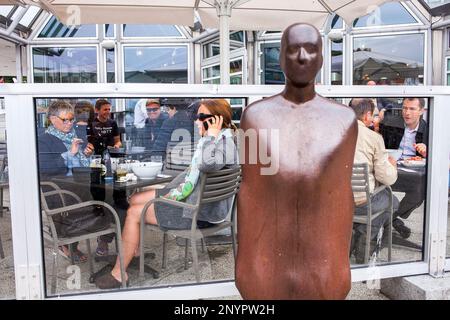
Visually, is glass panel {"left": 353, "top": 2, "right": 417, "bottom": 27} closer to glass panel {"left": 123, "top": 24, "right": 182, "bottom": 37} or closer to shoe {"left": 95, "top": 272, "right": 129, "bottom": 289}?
glass panel {"left": 123, "top": 24, "right": 182, "bottom": 37}

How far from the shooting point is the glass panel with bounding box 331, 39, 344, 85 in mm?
8312

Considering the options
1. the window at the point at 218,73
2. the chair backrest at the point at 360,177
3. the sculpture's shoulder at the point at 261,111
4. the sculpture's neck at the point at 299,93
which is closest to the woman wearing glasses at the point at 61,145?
the sculpture's shoulder at the point at 261,111

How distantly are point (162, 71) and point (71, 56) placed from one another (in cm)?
199

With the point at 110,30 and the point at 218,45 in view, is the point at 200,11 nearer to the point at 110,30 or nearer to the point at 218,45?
the point at 218,45

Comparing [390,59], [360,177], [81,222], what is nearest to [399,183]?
[360,177]

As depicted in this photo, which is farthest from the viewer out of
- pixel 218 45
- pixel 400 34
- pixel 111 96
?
pixel 218 45

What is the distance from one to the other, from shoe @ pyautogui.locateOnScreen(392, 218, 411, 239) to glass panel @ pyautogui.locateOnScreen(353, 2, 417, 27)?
5.94 metres

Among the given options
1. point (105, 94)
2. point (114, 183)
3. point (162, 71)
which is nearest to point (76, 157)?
point (114, 183)

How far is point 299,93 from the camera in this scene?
1518mm

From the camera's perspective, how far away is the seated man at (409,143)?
8.84 feet

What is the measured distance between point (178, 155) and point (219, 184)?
29cm

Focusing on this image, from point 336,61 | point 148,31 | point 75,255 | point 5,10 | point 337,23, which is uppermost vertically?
point 5,10

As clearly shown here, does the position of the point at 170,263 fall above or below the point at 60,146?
below

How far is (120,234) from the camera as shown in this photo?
252cm
